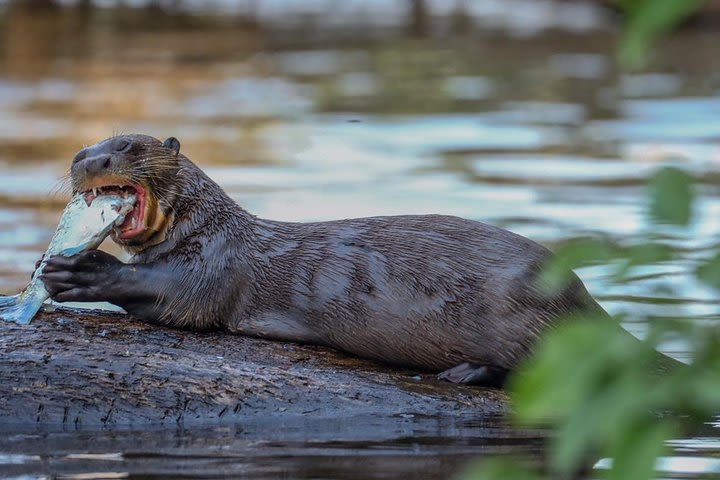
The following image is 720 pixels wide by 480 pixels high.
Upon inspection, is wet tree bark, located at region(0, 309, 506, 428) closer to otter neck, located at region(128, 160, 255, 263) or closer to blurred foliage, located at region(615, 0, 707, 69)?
otter neck, located at region(128, 160, 255, 263)

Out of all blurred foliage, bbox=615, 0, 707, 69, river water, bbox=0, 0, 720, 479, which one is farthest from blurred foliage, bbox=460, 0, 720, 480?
river water, bbox=0, 0, 720, 479

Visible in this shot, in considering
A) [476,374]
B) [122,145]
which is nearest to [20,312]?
[122,145]

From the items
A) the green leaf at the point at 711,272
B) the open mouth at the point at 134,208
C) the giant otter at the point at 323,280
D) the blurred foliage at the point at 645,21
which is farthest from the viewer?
the open mouth at the point at 134,208

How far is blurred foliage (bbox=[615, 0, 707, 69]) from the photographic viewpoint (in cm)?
154

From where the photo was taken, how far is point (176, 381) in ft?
16.0

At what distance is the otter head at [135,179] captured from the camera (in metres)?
5.25

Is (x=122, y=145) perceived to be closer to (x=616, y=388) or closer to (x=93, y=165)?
(x=93, y=165)

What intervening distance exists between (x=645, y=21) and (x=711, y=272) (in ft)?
1.04

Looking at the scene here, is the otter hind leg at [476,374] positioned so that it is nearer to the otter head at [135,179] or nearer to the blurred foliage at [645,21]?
the otter head at [135,179]

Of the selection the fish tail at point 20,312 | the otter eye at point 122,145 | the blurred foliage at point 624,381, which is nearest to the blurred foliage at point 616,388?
the blurred foliage at point 624,381

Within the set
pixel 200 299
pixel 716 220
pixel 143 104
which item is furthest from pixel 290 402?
pixel 143 104

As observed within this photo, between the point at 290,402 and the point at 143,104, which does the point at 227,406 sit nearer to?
the point at 290,402

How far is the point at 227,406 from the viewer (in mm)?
4930

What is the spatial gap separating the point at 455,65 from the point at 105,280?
16163 mm
